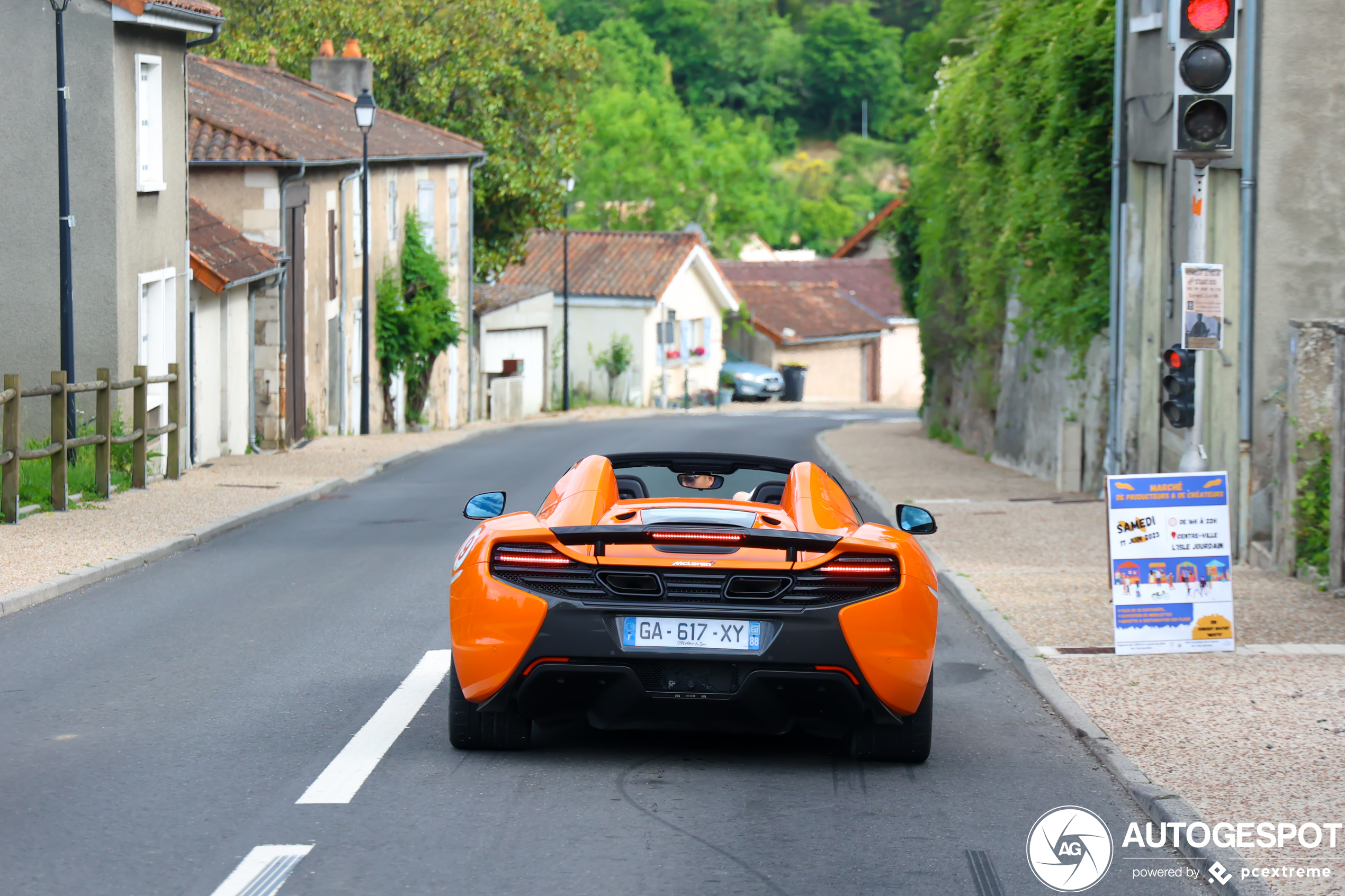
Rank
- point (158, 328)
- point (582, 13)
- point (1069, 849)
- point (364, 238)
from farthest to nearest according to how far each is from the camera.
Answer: point (582, 13) → point (364, 238) → point (158, 328) → point (1069, 849)

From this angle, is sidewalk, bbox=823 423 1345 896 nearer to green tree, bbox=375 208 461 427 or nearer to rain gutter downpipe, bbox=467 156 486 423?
green tree, bbox=375 208 461 427

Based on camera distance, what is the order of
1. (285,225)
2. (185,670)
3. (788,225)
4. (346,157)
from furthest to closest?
(788,225), (346,157), (285,225), (185,670)

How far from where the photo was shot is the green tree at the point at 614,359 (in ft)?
201

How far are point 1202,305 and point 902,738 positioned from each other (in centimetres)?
499

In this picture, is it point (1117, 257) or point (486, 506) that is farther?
point (1117, 257)

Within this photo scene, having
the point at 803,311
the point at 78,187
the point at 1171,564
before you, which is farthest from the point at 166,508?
the point at 803,311

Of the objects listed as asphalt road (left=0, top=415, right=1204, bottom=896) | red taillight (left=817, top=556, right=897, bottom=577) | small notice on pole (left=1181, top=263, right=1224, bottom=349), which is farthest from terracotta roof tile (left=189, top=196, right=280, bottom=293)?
red taillight (left=817, top=556, right=897, bottom=577)

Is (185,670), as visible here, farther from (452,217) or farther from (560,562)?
(452,217)

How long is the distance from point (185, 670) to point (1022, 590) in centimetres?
614

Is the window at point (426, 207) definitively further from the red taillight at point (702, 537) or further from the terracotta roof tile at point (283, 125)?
the red taillight at point (702, 537)

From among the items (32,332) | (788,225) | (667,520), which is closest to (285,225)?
(32,332)

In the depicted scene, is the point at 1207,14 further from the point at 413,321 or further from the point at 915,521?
the point at 413,321

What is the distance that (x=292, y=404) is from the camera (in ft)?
97.7

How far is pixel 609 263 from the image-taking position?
208 ft
